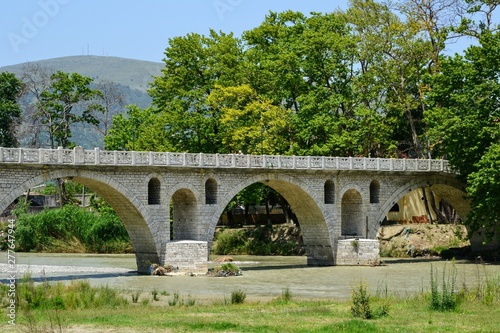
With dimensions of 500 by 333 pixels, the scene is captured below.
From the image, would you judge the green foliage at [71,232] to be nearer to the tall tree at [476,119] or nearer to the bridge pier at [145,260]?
the bridge pier at [145,260]

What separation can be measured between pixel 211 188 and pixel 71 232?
906 inches

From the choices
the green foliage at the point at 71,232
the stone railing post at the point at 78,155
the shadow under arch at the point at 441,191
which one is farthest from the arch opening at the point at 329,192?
the green foliage at the point at 71,232

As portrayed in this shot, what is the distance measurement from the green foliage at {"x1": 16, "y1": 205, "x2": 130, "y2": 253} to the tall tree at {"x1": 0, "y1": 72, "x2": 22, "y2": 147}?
17636 mm

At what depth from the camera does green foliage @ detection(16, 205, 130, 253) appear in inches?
2859

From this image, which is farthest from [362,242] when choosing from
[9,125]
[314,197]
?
[9,125]

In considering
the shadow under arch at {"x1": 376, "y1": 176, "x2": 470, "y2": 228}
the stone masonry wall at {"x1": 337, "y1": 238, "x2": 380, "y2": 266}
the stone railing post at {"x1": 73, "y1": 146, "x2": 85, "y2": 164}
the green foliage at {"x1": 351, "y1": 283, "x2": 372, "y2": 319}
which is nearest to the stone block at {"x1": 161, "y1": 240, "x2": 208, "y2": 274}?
the stone railing post at {"x1": 73, "y1": 146, "x2": 85, "y2": 164}

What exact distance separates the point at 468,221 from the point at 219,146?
19.5 meters

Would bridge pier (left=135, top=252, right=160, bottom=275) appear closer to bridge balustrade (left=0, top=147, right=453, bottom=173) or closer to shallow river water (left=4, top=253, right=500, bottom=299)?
shallow river water (left=4, top=253, right=500, bottom=299)

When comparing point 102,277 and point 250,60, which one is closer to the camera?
→ point 102,277

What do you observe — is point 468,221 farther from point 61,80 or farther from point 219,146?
point 61,80

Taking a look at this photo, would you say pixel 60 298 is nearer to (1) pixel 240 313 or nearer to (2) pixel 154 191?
(1) pixel 240 313

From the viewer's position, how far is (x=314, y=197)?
5828 centimetres

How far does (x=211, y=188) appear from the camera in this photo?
54.3 metres

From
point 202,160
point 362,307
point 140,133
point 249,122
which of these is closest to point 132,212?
point 202,160
